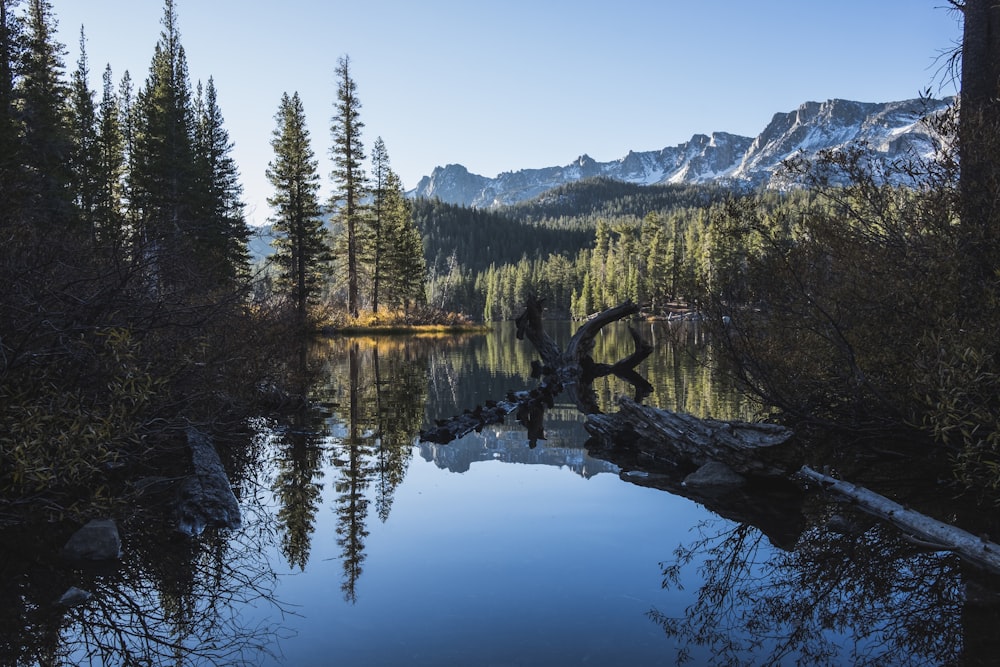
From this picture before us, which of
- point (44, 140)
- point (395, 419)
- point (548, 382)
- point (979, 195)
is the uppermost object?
point (44, 140)

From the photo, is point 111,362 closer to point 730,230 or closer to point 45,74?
point 730,230

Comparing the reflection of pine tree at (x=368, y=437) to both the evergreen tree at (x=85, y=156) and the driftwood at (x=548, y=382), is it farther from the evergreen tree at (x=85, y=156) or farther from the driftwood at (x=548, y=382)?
the evergreen tree at (x=85, y=156)

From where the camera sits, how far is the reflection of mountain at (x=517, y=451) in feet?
33.7

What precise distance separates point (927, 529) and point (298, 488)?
24.3ft

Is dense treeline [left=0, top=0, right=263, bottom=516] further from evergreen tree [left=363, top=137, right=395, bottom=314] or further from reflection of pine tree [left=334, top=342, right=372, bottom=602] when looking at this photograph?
evergreen tree [left=363, top=137, right=395, bottom=314]

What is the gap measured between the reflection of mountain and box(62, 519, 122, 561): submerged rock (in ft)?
16.5

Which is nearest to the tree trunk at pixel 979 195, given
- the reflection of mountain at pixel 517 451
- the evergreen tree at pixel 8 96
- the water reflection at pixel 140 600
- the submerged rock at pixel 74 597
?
the reflection of mountain at pixel 517 451

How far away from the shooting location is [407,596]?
542cm

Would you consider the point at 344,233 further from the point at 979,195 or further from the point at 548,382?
the point at 979,195

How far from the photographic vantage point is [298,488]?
8438mm

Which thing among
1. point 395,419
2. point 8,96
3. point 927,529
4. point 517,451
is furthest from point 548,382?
point 8,96

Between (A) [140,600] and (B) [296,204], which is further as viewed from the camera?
(B) [296,204]

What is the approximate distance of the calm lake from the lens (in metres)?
4.51

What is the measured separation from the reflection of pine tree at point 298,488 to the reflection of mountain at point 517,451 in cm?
199
